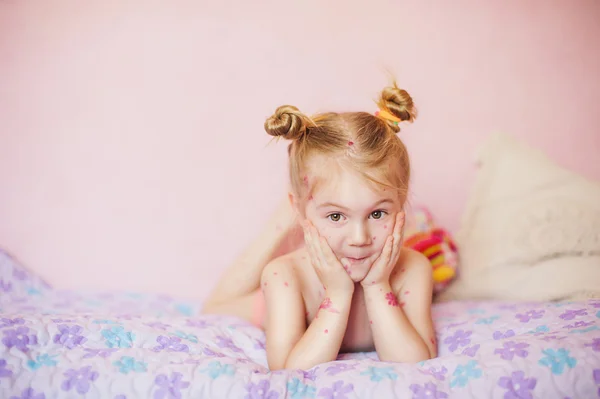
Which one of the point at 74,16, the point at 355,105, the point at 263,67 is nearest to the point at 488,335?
the point at 355,105

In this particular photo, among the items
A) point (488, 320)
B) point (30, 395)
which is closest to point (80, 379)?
point (30, 395)

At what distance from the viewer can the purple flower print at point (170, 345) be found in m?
1.13

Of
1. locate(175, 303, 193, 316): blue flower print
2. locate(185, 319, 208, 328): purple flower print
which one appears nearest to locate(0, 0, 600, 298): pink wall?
locate(175, 303, 193, 316): blue flower print

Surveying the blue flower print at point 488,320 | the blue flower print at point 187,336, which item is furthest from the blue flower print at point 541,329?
the blue flower print at point 187,336

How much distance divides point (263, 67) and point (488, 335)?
48.8 inches

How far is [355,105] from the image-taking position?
2.02m

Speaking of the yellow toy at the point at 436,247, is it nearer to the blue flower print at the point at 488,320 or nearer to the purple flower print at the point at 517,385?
the blue flower print at the point at 488,320

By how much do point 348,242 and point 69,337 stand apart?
590 mm

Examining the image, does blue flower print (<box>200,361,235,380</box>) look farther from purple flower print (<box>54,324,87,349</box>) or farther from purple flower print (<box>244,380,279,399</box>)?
purple flower print (<box>54,324,87,349</box>)

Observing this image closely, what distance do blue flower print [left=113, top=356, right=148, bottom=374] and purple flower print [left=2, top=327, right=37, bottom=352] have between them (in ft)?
0.60

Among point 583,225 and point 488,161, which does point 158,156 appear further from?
point 583,225

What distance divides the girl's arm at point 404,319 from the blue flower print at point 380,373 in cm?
18

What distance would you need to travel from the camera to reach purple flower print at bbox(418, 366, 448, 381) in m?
0.94

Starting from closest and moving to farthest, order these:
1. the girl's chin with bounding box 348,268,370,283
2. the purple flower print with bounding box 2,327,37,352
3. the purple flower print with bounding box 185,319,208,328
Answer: the purple flower print with bounding box 2,327,37,352 < the girl's chin with bounding box 348,268,370,283 < the purple flower print with bounding box 185,319,208,328
